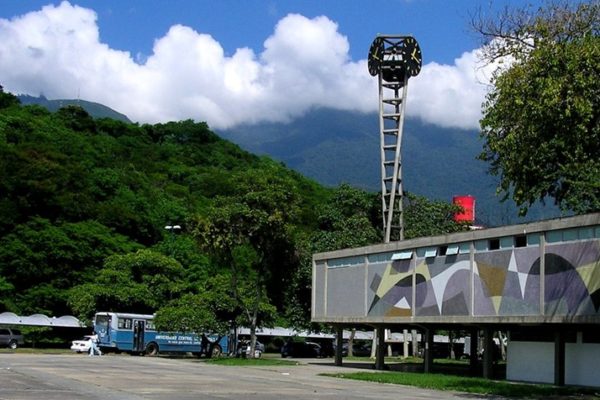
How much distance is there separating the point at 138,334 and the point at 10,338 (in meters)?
10.2

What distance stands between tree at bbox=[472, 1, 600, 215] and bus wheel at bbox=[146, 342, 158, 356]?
30.8 m

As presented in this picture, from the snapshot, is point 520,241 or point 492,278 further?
point 492,278

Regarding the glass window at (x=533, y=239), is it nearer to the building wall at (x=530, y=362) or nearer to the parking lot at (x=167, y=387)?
the building wall at (x=530, y=362)

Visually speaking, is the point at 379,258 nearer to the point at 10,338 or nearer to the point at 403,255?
the point at 403,255

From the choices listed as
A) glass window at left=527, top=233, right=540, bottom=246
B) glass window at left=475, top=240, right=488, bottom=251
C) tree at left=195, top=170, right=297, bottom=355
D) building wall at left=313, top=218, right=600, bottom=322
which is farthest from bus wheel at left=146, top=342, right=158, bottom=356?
glass window at left=527, top=233, right=540, bottom=246

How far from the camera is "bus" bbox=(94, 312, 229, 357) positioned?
181 feet

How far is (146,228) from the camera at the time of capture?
81625mm

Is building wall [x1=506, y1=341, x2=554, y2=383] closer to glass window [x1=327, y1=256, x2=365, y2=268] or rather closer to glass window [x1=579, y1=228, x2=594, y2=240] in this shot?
glass window [x1=579, y1=228, x2=594, y2=240]

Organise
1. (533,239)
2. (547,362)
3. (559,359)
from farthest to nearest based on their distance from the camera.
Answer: (547,362)
(559,359)
(533,239)

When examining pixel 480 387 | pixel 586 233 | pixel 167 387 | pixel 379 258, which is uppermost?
pixel 586 233

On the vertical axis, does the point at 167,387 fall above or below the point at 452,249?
below

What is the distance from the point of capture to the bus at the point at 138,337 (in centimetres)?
5512

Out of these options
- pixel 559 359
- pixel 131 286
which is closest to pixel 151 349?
pixel 131 286

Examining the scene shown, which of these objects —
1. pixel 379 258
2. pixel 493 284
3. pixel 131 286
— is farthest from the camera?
pixel 131 286
